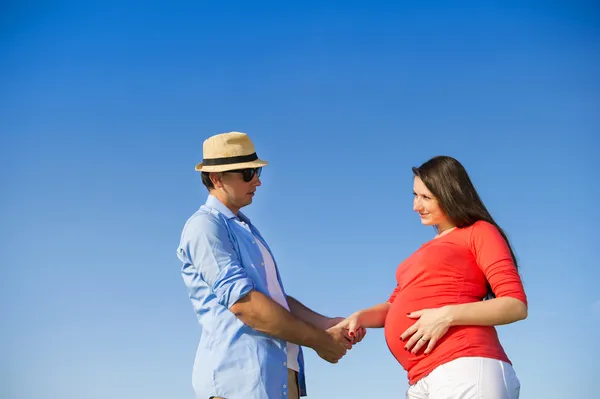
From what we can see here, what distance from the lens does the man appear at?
16.5 feet

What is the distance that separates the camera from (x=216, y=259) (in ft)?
16.8

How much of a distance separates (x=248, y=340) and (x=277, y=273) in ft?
2.60

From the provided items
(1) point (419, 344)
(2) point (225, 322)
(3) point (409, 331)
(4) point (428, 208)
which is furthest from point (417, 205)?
(2) point (225, 322)

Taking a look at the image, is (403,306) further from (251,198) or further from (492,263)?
(251,198)

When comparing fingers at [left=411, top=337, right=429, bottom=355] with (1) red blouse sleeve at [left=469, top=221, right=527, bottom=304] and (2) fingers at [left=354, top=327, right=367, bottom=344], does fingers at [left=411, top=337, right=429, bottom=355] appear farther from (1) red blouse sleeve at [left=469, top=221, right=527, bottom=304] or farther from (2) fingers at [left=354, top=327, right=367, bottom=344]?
(2) fingers at [left=354, top=327, right=367, bottom=344]

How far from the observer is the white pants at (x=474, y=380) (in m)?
4.55

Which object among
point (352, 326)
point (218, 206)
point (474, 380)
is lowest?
point (474, 380)

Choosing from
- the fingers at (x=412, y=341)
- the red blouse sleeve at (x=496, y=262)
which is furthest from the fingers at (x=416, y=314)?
the red blouse sleeve at (x=496, y=262)

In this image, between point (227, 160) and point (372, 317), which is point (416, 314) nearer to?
point (372, 317)

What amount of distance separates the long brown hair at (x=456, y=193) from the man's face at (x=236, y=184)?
4.53 feet

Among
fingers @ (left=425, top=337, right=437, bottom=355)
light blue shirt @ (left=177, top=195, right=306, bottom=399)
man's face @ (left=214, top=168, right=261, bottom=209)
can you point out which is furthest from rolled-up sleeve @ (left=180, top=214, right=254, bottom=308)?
fingers @ (left=425, top=337, right=437, bottom=355)

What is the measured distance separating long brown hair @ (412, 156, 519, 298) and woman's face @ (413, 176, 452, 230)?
4cm

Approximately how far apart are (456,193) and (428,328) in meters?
1.04

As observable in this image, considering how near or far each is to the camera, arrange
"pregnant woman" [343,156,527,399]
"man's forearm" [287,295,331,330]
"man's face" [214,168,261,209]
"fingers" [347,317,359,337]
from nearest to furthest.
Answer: "pregnant woman" [343,156,527,399] → "man's face" [214,168,261,209] → "fingers" [347,317,359,337] → "man's forearm" [287,295,331,330]
